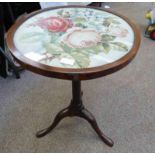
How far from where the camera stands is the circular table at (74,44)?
944 millimetres

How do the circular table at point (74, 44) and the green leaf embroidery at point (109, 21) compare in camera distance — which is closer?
the circular table at point (74, 44)

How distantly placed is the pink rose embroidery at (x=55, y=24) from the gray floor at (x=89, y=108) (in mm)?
654

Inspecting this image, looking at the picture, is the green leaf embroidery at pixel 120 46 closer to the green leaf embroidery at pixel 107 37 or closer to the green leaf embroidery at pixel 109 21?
the green leaf embroidery at pixel 107 37

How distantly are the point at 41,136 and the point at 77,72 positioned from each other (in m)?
0.72

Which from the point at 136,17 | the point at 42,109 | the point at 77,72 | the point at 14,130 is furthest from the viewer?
the point at 136,17

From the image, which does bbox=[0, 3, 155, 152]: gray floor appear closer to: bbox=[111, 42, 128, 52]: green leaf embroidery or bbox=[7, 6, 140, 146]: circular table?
bbox=[7, 6, 140, 146]: circular table

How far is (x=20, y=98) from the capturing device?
1.74 m

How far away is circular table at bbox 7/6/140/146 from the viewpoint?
94cm

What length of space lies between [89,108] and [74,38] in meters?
0.69

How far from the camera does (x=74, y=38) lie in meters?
1.13

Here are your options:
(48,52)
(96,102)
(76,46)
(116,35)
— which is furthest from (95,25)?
(96,102)

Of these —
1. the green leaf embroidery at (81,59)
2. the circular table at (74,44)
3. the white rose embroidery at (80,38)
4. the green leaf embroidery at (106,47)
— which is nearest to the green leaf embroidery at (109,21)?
the circular table at (74,44)

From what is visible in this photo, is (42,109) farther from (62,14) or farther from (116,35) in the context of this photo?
(116,35)

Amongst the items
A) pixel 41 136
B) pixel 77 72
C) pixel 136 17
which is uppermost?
pixel 77 72
